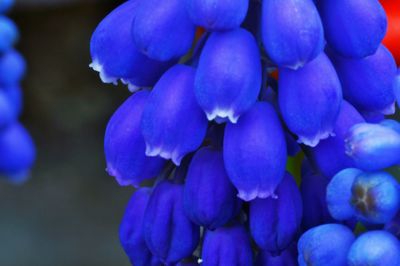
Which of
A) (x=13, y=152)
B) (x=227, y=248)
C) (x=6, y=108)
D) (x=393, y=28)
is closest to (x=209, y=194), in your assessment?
(x=227, y=248)

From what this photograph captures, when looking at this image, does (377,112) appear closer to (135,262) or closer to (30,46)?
(135,262)

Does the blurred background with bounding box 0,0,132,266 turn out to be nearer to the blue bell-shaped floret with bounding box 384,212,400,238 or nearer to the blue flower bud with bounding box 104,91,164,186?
the blue flower bud with bounding box 104,91,164,186

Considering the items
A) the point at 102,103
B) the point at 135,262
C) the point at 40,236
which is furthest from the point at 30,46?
the point at 135,262

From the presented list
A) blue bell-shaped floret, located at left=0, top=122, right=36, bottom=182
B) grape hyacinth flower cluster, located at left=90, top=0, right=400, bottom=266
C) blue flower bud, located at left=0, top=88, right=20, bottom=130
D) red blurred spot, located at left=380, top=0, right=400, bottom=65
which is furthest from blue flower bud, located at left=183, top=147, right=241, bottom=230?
blue bell-shaped floret, located at left=0, top=122, right=36, bottom=182

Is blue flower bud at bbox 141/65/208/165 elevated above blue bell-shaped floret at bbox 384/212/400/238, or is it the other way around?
blue flower bud at bbox 141/65/208/165

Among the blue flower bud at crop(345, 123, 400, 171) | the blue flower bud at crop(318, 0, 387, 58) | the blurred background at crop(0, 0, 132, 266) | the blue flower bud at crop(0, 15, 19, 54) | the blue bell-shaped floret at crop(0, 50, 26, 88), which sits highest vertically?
the blue flower bud at crop(318, 0, 387, 58)

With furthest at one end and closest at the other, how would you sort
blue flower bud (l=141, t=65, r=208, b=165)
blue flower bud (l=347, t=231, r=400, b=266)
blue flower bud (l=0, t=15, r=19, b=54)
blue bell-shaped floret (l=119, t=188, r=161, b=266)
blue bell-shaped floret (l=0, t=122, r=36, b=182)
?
blue bell-shaped floret (l=0, t=122, r=36, b=182) < blue flower bud (l=0, t=15, r=19, b=54) < blue bell-shaped floret (l=119, t=188, r=161, b=266) < blue flower bud (l=141, t=65, r=208, b=165) < blue flower bud (l=347, t=231, r=400, b=266)

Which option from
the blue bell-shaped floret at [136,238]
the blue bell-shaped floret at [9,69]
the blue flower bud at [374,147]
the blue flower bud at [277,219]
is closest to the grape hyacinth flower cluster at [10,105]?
the blue bell-shaped floret at [9,69]
